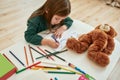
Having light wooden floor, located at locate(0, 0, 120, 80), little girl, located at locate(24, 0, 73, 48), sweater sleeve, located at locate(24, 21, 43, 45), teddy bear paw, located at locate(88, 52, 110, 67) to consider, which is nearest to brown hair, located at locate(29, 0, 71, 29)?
little girl, located at locate(24, 0, 73, 48)

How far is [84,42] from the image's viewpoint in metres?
0.85

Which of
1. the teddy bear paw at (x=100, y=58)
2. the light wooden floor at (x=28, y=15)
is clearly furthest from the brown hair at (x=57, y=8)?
the light wooden floor at (x=28, y=15)

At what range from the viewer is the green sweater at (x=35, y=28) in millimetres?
842

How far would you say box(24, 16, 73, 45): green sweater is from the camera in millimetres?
842

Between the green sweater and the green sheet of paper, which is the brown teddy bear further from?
the green sheet of paper

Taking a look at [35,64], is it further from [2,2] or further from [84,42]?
[2,2]

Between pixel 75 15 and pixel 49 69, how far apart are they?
169 cm

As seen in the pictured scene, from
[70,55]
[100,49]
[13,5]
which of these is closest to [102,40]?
[100,49]

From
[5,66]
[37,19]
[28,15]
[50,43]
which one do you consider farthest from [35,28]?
[28,15]

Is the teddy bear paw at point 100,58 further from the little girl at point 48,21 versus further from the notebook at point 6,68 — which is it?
the notebook at point 6,68

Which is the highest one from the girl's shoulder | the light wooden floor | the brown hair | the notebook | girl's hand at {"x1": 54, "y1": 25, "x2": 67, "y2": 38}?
→ the brown hair

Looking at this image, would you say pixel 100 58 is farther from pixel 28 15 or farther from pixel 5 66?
pixel 28 15

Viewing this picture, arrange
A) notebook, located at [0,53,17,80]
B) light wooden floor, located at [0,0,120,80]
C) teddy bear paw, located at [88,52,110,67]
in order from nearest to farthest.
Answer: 1. notebook, located at [0,53,17,80]
2. teddy bear paw, located at [88,52,110,67]
3. light wooden floor, located at [0,0,120,80]

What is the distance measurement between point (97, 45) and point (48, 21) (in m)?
0.33
